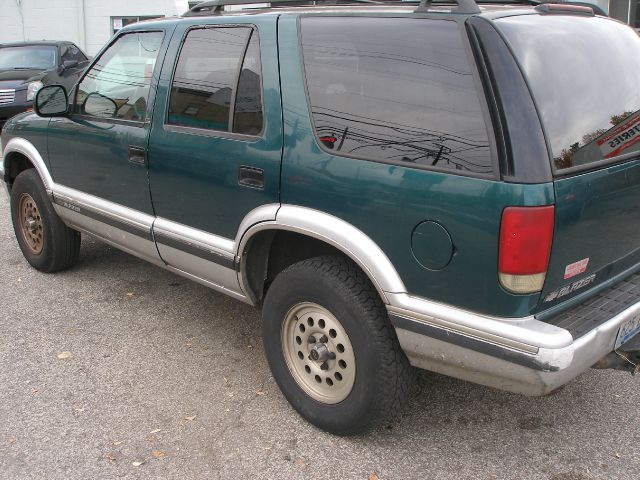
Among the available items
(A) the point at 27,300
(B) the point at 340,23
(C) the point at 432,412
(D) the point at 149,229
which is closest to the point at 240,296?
(D) the point at 149,229

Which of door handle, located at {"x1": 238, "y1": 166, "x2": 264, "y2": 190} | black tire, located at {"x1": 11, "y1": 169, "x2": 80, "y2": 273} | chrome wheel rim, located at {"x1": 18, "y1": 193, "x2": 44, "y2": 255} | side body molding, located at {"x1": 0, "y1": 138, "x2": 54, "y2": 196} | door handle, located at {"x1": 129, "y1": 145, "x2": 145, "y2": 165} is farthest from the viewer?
chrome wheel rim, located at {"x1": 18, "y1": 193, "x2": 44, "y2": 255}

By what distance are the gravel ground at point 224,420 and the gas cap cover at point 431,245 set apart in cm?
98

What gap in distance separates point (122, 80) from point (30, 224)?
1.71 metres

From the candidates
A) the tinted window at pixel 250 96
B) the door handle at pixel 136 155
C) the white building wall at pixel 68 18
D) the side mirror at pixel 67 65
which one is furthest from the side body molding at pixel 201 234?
the white building wall at pixel 68 18

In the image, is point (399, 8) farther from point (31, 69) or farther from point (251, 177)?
point (31, 69)

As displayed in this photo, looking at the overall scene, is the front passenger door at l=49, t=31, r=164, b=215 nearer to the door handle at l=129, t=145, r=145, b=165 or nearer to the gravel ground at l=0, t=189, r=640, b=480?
the door handle at l=129, t=145, r=145, b=165

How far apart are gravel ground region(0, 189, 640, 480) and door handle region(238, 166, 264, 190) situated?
112 centimetres

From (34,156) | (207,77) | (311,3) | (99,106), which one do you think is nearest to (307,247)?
(207,77)

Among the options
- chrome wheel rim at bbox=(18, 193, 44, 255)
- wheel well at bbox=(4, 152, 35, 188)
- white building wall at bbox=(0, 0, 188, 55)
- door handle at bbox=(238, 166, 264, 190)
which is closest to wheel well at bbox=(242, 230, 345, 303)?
door handle at bbox=(238, 166, 264, 190)

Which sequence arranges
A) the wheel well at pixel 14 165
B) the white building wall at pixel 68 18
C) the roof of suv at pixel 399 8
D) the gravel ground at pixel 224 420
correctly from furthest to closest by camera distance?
1. the white building wall at pixel 68 18
2. the wheel well at pixel 14 165
3. the gravel ground at pixel 224 420
4. the roof of suv at pixel 399 8

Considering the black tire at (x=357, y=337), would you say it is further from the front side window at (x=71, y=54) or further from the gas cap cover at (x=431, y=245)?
the front side window at (x=71, y=54)

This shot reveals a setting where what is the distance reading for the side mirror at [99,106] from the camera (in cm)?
408

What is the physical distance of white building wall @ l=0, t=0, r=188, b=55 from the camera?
18.8 metres

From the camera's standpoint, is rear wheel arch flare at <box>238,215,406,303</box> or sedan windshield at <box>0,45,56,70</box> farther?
sedan windshield at <box>0,45,56,70</box>
